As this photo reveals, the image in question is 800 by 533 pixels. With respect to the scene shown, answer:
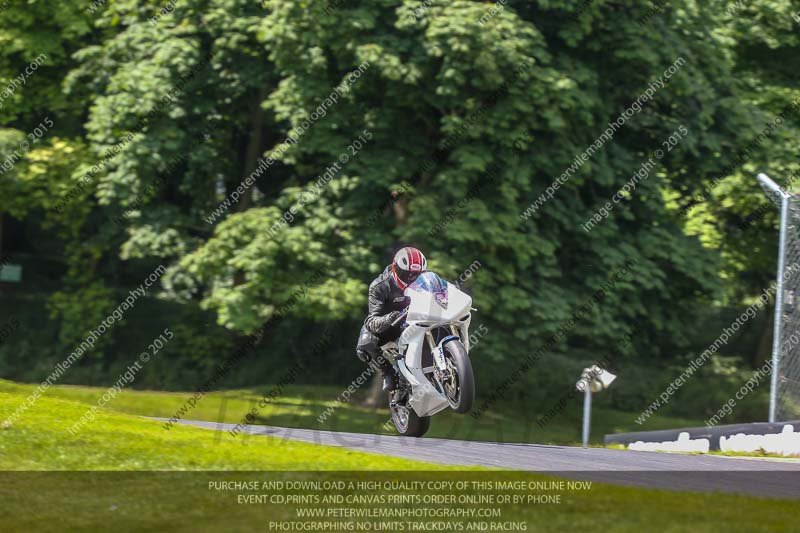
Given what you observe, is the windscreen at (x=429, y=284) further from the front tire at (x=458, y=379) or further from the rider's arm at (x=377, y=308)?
the rider's arm at (x=377, y=308)

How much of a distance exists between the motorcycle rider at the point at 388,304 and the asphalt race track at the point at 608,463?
89 centimetres

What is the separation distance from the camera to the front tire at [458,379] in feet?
35.4

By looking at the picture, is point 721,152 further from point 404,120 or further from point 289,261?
point 289,261

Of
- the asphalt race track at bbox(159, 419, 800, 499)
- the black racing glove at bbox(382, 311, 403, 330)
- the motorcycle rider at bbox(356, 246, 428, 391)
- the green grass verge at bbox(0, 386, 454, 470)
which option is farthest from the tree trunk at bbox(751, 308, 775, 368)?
the green grass verge at bbox(0, 386, 454, 470)

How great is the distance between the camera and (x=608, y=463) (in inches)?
457

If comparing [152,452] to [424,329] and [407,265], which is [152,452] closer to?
[424,329]

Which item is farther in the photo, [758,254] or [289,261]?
[758,254]

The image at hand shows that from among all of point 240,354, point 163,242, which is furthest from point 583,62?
point 240,354

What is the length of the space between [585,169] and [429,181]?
2.96 metres

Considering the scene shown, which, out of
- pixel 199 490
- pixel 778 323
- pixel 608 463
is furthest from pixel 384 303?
pixel 778 323

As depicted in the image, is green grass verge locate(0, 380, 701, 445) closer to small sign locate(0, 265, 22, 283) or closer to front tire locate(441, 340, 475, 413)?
small sign locate(0, 265, 22, 283)

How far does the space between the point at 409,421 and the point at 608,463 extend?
7.92 ft

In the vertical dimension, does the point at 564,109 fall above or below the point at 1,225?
above

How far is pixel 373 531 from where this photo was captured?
25.7ft
